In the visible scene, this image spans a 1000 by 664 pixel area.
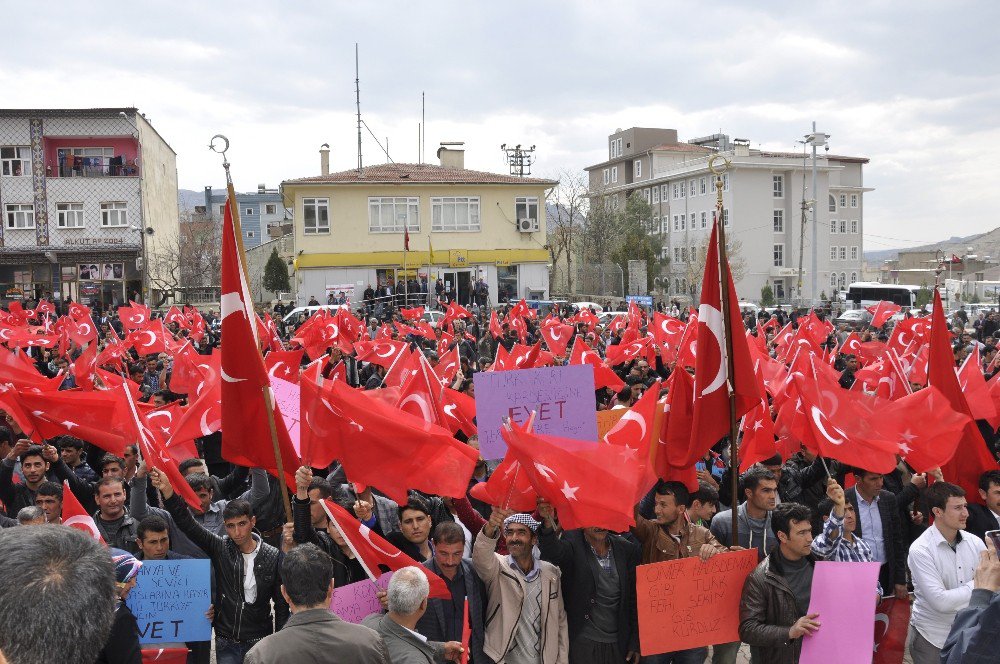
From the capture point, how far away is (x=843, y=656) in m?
4.39

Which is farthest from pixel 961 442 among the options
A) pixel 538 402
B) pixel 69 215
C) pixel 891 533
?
pixel 69 215

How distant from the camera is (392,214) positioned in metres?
45.3

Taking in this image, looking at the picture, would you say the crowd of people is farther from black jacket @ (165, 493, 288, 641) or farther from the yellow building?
the yellow building

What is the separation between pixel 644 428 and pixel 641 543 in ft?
3.42

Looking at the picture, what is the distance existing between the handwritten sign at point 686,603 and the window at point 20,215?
144 ft

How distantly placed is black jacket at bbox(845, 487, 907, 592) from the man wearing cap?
2.41 metres

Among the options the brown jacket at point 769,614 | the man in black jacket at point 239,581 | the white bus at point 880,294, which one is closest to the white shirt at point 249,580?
the man in black jacket at point 239,581

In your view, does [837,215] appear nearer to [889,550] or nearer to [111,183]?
[111,183]

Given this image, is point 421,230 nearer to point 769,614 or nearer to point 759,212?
point 759,212

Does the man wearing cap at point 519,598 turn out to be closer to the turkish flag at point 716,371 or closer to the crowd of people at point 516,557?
the crowd of people at point 516,557

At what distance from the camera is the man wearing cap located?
4988 millimetres

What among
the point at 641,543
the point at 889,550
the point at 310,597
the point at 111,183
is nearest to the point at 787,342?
the point at 889,550

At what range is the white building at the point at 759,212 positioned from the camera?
65.9m

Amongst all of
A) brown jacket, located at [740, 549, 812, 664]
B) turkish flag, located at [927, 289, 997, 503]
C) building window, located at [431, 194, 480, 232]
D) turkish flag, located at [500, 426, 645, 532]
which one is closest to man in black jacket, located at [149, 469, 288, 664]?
turkish flag, located at [500, 426, 645, 532]
